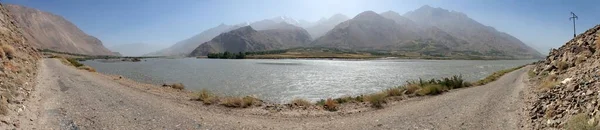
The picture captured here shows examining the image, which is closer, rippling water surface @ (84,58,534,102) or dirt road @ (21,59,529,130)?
dirt road @ (21,59,529,130)

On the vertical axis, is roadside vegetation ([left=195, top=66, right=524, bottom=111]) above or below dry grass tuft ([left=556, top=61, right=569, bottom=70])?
below

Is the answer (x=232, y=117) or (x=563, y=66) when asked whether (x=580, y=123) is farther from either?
(x=563, y=66)

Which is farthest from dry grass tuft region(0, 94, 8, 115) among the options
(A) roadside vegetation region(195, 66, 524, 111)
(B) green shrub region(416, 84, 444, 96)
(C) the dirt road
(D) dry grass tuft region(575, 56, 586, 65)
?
(D) dry grass tuft region(575, 56, 586, 65)

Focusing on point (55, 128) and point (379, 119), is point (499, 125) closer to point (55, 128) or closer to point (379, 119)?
point (379, 119)

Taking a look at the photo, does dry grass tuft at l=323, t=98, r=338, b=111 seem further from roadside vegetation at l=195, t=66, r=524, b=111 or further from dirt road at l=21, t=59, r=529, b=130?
dirt road at l=21, t=59, r=529, b=130

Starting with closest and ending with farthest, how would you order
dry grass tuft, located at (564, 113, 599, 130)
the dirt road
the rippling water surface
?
dry grass tuft, located at (564, 113, 599, 130), the dirt road, the rippling water surface

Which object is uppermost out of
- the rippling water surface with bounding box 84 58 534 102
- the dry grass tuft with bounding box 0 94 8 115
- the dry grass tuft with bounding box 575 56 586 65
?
the dry grass tuft with bounding box 575 56 586 65

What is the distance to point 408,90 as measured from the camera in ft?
75.3

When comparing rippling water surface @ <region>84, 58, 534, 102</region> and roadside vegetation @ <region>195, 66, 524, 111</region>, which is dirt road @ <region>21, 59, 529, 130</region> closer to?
roadside vegetation @ <region>195, 66, 524, 111</region>

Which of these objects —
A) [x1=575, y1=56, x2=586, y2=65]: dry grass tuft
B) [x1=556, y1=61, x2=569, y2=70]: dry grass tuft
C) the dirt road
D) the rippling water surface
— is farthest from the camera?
the rippling water surface

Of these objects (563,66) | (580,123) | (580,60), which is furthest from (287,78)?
(580,123)

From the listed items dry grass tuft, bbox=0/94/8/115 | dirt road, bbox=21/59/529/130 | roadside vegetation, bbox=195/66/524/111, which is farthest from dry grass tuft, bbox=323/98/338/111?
dry grass tuft, bbox=0/94/8/115

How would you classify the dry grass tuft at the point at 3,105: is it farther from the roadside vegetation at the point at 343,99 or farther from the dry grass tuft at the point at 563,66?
the dry grass tuft at the point at 563,66

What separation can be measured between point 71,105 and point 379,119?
13.0m
